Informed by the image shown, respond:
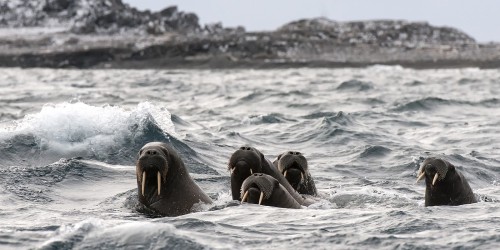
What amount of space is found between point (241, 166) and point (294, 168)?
1354mm

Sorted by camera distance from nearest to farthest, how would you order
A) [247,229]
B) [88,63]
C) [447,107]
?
[247,229]
[447,107]
[88,63]

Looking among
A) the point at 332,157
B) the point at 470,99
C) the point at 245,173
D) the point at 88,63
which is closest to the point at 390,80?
the point at 470,99

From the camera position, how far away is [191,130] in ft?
73.0

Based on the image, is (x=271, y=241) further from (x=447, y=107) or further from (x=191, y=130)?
(x=447, y=107)

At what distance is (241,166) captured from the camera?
12609 mm

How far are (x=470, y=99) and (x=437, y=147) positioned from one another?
1342 cm

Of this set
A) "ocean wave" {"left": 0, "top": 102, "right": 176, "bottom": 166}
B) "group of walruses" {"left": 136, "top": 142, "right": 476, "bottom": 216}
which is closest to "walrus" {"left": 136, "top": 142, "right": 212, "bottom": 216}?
"group of walruses" {"left": 136, "top": 142, "right": 476, "bottom": 216}

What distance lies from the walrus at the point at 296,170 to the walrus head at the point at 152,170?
1952 millimetres

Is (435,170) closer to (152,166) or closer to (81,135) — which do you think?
(152,166)

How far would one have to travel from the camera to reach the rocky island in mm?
68062

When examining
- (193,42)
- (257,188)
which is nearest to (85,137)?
(257,188)

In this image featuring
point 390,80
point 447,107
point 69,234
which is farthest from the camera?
point 390,80

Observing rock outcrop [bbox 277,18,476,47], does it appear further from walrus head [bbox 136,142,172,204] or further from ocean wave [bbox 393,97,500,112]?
walrus head [bbox 136,142,172,204]

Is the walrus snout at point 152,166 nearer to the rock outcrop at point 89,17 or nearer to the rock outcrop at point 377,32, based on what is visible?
the rock outcrop at point 377,32
